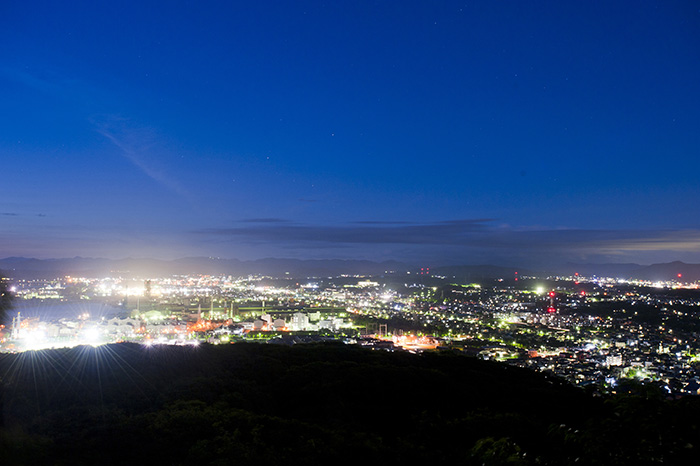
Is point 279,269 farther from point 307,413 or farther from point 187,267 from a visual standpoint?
point 307,413

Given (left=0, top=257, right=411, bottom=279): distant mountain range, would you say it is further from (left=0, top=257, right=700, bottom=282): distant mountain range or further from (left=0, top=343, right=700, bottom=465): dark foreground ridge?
(left=0, top=343, right=700, bottom=465): dark foreground ridge

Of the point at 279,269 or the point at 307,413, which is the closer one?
the point at 307,413

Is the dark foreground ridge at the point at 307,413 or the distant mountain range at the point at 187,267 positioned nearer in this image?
the dark foreground ridge at the point at 307,413

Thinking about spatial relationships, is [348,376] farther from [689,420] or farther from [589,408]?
[689,420]

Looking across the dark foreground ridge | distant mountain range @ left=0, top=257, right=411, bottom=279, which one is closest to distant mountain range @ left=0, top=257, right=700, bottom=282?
distant mountain range @ left=0, top=257, right=411, bottom=279

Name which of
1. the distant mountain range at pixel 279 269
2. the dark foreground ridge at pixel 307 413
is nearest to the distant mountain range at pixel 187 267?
the distant mountain range at pixel 279 269

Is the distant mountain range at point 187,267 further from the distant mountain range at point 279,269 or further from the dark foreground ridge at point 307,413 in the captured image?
the dark foreground ridge at point 307,413

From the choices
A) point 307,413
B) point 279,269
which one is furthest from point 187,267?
point 307,413
